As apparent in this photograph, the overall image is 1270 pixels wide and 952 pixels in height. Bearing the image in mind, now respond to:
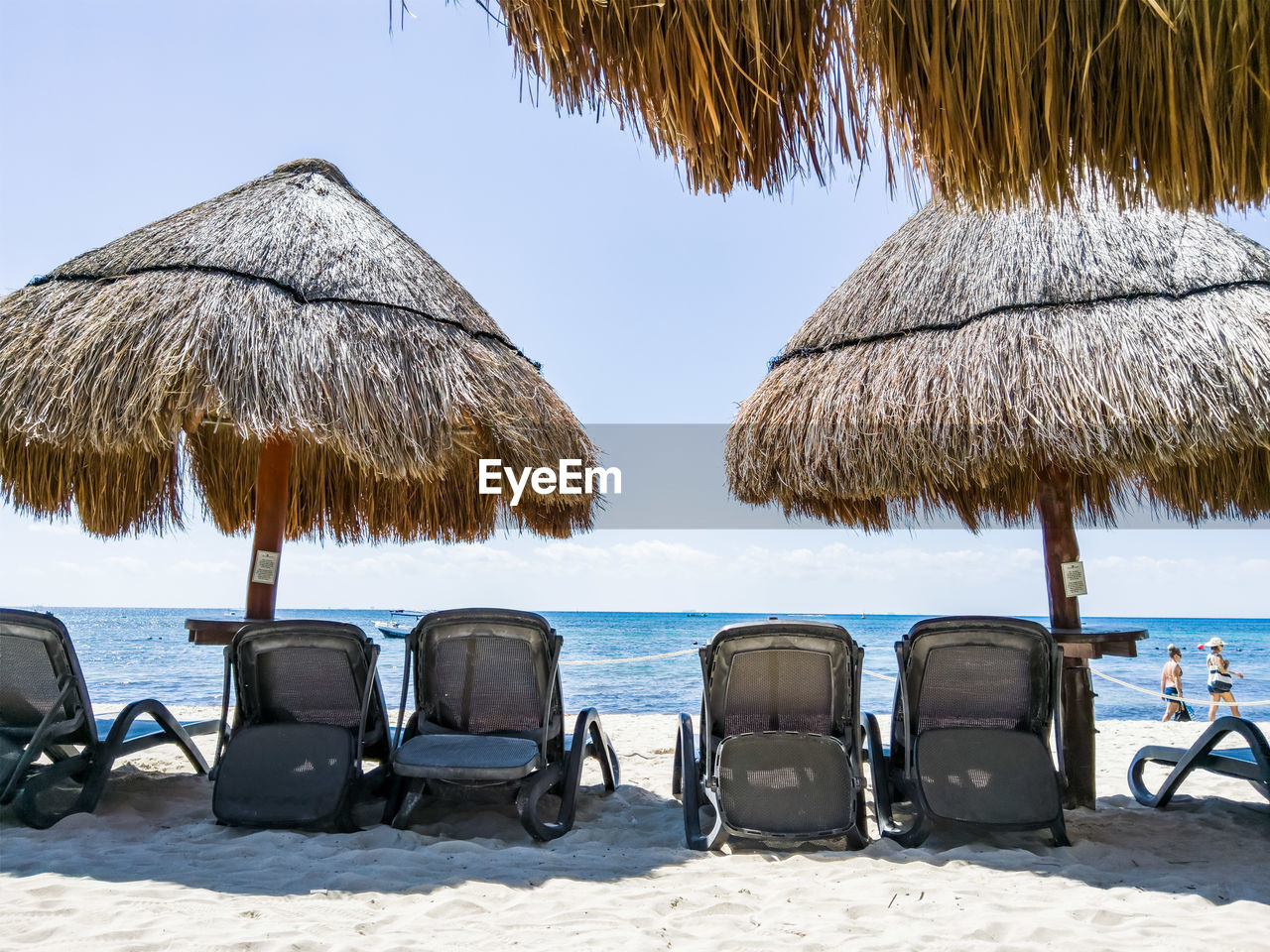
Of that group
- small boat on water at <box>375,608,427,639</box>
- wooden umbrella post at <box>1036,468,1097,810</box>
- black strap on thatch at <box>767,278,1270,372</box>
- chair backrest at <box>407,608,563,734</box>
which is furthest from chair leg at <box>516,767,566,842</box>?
small boat on water at <box>375,608,427,639</box>

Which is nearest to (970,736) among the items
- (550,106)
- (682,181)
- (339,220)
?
(682,181)

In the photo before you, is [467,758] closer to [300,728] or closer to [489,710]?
[489,710]

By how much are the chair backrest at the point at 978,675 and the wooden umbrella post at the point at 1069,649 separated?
0.41 m

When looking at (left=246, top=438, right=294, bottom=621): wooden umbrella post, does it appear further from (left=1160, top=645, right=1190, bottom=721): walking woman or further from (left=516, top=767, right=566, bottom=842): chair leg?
(left=1160, top=645, right=1190, bottom=721): walking woman

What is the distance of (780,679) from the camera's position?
3.49m

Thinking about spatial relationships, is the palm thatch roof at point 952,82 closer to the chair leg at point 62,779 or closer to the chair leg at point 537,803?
the chair leg at point 537,803

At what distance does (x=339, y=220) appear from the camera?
482 cm

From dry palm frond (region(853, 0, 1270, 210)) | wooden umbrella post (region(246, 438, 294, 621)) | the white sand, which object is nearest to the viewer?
dry palm frond (region(853, 0, 1270, 210))

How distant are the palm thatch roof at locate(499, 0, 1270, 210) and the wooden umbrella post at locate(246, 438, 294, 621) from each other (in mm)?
Answer: 3129

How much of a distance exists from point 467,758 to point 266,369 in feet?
6.17

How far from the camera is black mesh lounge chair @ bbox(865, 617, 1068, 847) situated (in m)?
3.23

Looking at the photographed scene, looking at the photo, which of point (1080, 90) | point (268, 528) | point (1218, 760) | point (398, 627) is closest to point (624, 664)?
point (398, 627)

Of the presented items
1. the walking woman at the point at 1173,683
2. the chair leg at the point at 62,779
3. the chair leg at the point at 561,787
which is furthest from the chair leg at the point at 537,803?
the walking woman at the point at 1173,683

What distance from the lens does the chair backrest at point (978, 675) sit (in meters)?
3.42
